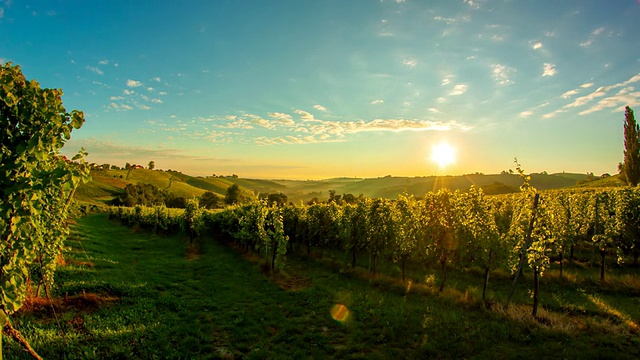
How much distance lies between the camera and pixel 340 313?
16.0m

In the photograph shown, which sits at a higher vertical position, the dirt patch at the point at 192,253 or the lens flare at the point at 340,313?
the lens flare at the point at 340,313

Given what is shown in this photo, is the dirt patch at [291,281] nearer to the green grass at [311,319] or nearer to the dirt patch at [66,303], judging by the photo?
the green grass at [311,319]

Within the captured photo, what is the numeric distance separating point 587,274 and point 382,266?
1562 centimetres

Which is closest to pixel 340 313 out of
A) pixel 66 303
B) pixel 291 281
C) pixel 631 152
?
pixel 291 281

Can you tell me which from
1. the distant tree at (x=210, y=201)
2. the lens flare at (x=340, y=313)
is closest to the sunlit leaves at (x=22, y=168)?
the lens flare at (x=340, y=313)

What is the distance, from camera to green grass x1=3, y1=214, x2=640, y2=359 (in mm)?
11117

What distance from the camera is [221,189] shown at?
18638cm

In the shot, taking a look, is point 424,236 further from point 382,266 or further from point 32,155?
point 32,155

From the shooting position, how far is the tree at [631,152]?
63.8 meters

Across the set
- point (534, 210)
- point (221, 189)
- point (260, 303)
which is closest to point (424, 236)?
point (534, 210)

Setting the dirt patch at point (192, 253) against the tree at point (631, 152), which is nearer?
the dirt patch at point (192, 253)

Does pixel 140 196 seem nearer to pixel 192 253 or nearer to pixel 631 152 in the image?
pixel 192 253

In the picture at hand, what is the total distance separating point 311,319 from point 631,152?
84615mm

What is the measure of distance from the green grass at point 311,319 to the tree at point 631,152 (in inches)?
2519
